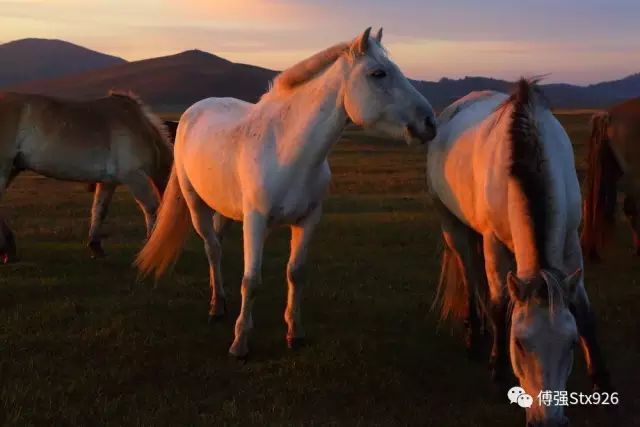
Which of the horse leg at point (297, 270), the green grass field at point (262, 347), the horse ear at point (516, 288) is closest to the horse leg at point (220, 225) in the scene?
the green grass field at point (262, 347)

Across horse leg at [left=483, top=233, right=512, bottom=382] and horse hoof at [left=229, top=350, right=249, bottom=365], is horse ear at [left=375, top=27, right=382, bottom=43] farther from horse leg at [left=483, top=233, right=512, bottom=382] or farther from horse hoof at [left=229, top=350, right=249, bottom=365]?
horse hoof at [left=229, top=350, right=249, bottom=365]

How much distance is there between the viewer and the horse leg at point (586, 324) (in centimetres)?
419

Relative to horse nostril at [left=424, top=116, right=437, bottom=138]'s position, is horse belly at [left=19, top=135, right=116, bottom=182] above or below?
below

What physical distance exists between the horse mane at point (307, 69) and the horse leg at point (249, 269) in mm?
1176

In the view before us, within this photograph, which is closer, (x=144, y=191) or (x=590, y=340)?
(x=590, y=340)

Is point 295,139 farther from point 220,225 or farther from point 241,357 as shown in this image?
point 220,225

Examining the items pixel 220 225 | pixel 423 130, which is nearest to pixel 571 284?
pixel 423 130

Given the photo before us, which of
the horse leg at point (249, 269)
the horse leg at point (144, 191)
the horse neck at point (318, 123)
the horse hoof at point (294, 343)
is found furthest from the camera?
the horse leg at point (144, 191)

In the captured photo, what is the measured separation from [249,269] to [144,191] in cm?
→ 400

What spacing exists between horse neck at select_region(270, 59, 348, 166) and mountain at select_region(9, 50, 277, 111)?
109m

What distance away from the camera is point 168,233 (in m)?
6.86

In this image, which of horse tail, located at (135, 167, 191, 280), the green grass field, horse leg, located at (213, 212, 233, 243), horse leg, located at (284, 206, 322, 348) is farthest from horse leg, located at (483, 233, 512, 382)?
horse tail, located at (135, 167, 191, 280)

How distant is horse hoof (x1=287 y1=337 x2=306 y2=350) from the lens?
562cm

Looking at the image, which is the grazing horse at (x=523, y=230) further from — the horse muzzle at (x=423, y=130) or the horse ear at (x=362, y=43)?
the horse ear at (x=362, y=43)
